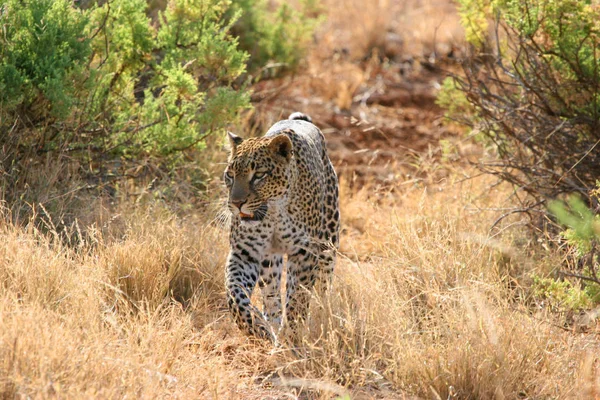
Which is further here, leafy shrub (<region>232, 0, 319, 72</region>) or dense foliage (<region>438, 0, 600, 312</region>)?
leafy shrub (<region>232, 0, 319, 72</region>)

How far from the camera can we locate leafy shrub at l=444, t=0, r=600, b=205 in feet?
23.7

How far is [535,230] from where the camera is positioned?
760 cm

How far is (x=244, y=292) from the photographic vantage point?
19.9 feet

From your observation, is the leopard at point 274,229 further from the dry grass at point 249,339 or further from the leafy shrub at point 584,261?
the leafy shrub at point 584,261

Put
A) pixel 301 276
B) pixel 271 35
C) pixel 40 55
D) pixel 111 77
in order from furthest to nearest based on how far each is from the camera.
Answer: pixel 271 35 → pixel 111 77 → pixel 40 55 → pixel 301 276

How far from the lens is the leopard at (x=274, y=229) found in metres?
6.11

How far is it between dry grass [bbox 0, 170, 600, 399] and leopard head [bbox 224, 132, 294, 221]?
29.3 inches

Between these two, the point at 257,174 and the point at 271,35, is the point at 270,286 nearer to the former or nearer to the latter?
the point at 257,174

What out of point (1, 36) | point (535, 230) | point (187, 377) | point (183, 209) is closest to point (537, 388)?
point (187, 377)

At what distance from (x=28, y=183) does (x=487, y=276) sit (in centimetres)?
365

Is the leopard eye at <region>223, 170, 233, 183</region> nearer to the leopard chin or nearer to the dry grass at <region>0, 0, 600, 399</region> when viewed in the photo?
the leopard chin

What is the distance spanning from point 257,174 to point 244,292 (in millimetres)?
786

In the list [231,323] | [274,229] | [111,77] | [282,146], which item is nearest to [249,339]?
[231,323]

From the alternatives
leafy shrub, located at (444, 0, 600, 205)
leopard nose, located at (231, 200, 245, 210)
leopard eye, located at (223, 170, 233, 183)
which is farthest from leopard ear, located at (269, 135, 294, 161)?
leafy shrub, located at (444, 0, 600, 205)
